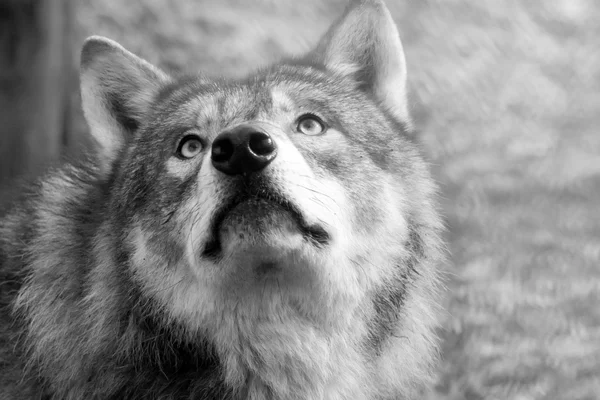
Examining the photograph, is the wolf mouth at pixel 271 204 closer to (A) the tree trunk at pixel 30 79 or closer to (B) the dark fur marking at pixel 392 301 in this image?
(B) the dark fur marking at pixel 392 301

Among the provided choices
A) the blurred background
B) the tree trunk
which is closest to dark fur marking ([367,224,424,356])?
the blurred background

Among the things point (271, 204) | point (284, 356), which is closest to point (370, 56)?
point (271, 204)

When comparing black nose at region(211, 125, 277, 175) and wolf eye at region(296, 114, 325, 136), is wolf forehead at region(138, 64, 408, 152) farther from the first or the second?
black nose at region(211, 125, 277, 175)

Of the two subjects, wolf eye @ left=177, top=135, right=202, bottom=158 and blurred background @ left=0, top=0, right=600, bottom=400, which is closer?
wolf eye @ left=177, top=135, right=202, bottom=158

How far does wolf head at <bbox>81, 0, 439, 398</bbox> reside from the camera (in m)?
3.01

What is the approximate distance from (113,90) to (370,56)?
4.82 ft

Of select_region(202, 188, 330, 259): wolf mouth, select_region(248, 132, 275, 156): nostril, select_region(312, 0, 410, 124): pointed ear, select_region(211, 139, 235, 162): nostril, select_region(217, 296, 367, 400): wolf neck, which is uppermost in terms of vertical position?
select_region(312, 0, 410, 124): pointed ear

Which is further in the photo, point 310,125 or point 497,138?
point 497,138

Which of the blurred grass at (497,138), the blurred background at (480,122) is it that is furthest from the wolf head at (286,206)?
the blurred grass at (497,138)

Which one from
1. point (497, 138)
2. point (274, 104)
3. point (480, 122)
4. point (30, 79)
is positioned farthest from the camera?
point (480, 122)

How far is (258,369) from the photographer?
3.29m

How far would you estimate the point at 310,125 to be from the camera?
3.55 meters

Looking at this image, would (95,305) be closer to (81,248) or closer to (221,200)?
(81,248)

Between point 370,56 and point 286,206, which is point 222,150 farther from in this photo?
point 370,56
